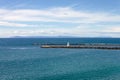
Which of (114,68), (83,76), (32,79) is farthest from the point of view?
(114,68)

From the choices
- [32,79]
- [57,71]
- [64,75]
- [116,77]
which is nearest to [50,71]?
[57,71]

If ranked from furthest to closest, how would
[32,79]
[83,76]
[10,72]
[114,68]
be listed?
[114,68], [10,72], [83,76], [32,79]

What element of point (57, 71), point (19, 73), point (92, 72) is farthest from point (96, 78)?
point (19, 73)

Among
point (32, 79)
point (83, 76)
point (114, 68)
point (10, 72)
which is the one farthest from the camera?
point (114, 68)

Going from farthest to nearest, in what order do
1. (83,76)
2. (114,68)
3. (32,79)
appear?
(114,68), (83,76), (32,79)

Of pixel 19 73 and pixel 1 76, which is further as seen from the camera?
pixel 19 73

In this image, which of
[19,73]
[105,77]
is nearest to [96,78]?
[105,77]

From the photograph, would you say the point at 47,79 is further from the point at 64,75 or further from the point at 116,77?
the point at 116,77

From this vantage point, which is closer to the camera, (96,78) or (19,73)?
(96,78)

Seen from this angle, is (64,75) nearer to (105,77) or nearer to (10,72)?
(105,77)
